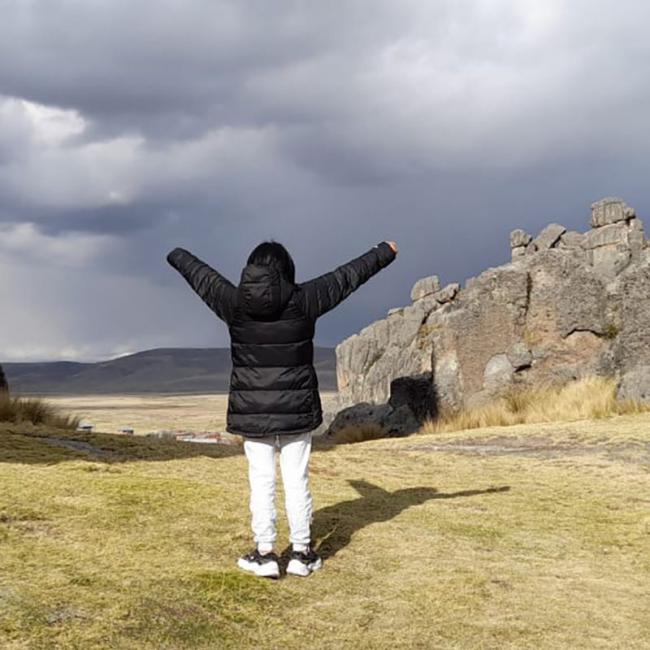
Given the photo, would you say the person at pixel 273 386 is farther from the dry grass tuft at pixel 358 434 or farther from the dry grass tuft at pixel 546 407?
Answer: the dry grass tuft at pixel 358 434

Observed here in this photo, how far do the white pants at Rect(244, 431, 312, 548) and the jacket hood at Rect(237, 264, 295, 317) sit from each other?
911mm

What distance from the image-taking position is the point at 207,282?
6.54m

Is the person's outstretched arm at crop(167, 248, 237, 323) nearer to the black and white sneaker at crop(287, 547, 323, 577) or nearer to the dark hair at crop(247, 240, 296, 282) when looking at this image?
the dark hair at crop(247, 240, 296, 282)

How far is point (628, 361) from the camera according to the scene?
733 inches

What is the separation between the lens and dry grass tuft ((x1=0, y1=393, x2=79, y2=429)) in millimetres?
16984

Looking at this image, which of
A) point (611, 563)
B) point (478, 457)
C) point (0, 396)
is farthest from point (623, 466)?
point (0, 396)

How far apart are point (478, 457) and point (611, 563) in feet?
21.7

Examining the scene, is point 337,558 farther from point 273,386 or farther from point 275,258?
point 275,258

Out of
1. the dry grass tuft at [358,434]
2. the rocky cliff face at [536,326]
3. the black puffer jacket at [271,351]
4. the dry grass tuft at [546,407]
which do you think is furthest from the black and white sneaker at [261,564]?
the rocky cliff face at [536,326]

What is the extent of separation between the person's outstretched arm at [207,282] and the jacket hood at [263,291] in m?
0.19

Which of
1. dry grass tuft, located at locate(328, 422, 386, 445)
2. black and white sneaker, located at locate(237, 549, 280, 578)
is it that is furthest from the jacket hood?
dry grass tuft, located at locate(328, 422, 386, 445)

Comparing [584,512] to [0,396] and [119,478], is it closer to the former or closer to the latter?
[119,478]

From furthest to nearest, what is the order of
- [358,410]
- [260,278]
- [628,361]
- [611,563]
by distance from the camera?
[358,410] < [628,361] < [611,563] < [260,278]

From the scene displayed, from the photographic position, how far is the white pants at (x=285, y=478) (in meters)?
6.14
